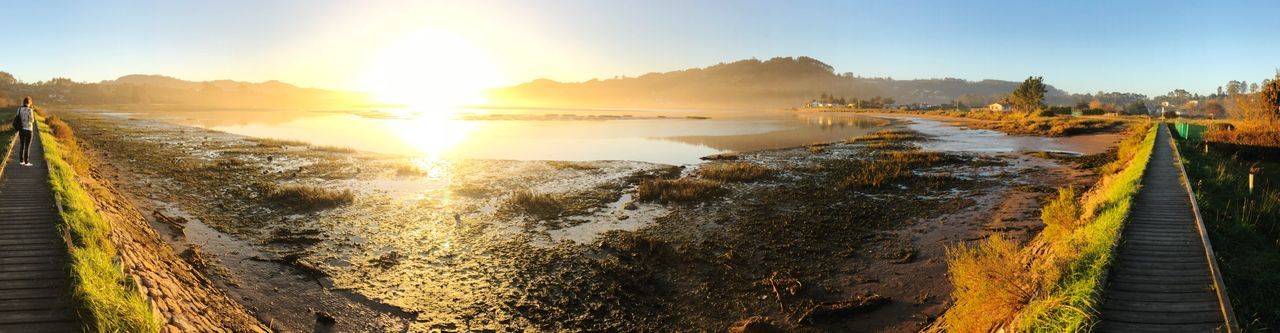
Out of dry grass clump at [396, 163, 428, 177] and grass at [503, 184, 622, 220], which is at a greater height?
dry grass clump at [396, 163, 428, 177]

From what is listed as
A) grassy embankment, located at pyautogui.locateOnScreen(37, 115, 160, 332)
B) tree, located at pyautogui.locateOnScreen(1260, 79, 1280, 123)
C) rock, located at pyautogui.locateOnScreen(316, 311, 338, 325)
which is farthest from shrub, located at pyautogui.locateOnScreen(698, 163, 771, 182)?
tree, located at pyautogui.locateOnScreen(1260, 79, 1280, 123)

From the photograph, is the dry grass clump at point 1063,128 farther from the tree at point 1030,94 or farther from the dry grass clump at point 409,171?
the dry grass clump at point 409,171

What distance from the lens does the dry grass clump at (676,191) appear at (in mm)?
22141

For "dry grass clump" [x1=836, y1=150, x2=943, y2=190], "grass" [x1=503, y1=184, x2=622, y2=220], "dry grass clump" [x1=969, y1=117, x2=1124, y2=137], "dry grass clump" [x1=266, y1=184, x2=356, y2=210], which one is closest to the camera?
"grass" [x1=503, y1=184, x2=622, y2=220]

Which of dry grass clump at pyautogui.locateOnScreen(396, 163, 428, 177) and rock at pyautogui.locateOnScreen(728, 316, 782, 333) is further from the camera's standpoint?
dry grass clump at pyautogui.locateOnScreen(396, 163, 428, 177)

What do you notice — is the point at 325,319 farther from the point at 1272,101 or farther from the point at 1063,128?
the point at 1063,128

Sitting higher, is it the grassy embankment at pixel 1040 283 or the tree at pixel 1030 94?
the tree at pixel 1030 94

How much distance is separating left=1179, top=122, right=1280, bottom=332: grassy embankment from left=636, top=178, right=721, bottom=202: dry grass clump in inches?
558

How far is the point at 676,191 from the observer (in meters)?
22.6

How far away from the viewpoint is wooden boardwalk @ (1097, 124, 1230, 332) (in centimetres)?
805

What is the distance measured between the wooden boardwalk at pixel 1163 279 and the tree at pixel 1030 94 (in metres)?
105

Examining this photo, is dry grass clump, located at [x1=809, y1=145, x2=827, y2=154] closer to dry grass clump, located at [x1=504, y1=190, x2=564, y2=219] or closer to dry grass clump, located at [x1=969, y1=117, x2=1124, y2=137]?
dry grass clump, located at [x1=504, y1=190, x2=564, y2=219]

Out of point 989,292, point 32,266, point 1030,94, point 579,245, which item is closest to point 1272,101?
point 989,292

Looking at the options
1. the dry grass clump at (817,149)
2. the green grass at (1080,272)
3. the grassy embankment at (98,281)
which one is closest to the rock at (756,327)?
the green grass at (1080,272)
